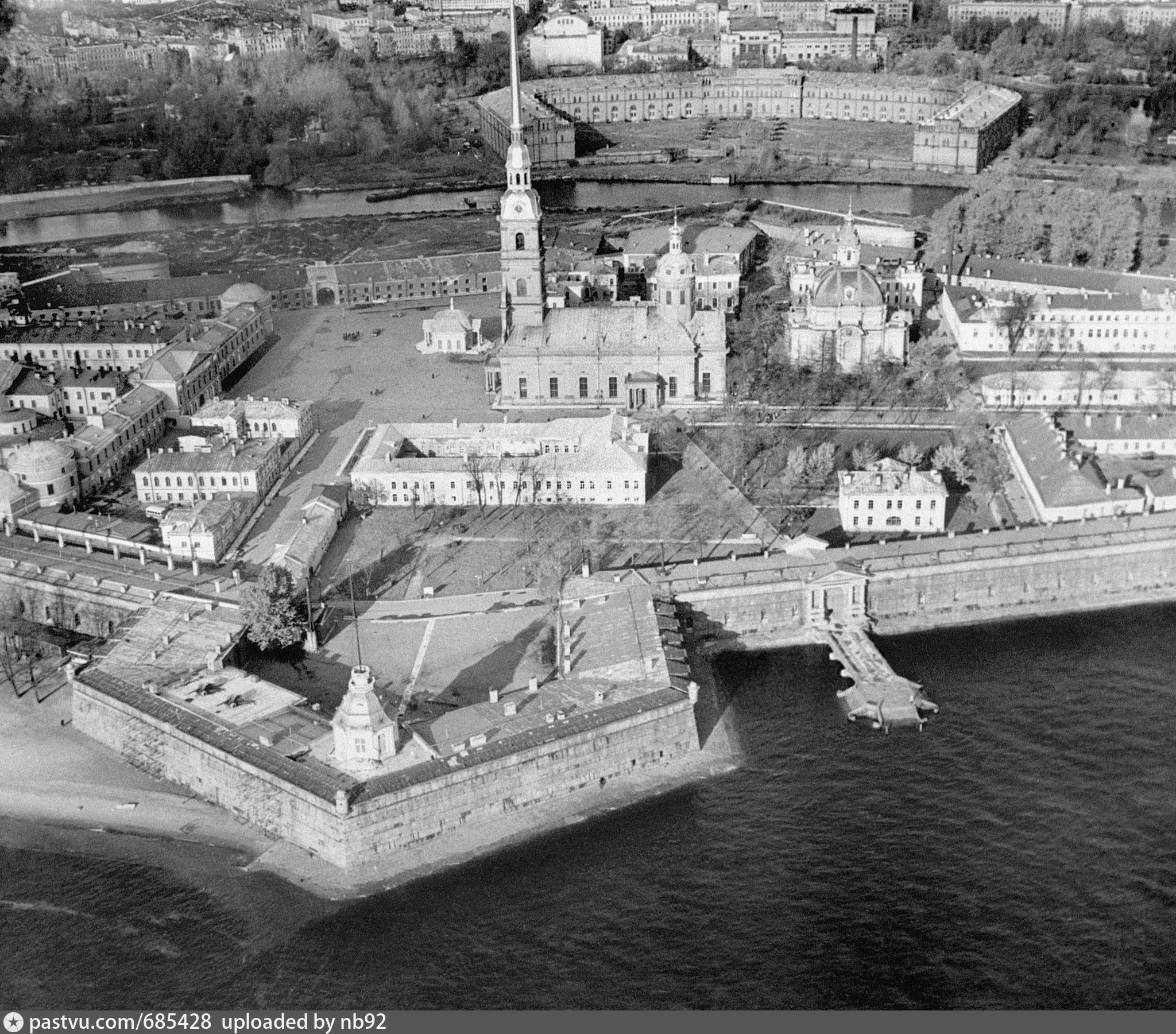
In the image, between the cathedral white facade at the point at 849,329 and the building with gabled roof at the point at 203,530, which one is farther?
the cathedral white facade at the point at 849,329

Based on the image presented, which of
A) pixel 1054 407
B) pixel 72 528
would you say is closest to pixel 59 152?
pixel 72 528

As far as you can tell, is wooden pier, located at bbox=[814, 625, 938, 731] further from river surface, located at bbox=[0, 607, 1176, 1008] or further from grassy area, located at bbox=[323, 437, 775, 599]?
grassy area, located at bbox=[323, 437, 775, 599]

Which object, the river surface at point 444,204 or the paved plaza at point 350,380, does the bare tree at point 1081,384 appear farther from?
the river surface at point 444,204

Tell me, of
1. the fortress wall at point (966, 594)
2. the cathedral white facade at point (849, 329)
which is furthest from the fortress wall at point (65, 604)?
the cathedral white facade at point (849, 329)

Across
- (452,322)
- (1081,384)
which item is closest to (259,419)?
(452,322)

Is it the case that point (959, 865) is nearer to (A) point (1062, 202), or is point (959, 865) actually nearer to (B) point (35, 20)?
(A) point (1062, 202)

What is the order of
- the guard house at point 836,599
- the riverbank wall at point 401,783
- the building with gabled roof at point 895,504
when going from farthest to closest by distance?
the building with gabled roof at point 895,504
the guard house at point 836,599
the riverbank wall at point 401,783

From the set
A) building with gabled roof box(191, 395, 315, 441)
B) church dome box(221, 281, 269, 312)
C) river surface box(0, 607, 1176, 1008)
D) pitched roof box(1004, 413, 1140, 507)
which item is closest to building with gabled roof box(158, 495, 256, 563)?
building with gabled roof box(191, 395, 315, 441)
